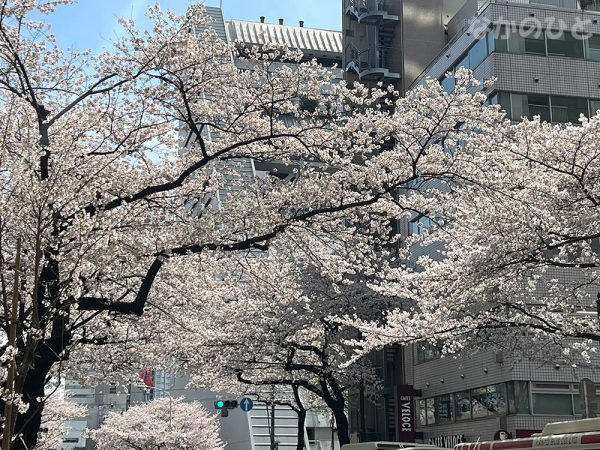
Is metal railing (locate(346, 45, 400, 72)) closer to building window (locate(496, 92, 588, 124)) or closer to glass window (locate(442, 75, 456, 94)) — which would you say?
glass window (locate(442, 75, 456, 94))

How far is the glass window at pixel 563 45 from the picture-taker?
107ft

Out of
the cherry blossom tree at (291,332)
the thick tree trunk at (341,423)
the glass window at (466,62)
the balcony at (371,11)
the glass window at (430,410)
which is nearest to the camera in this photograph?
the thick tree trunk at (341,423)

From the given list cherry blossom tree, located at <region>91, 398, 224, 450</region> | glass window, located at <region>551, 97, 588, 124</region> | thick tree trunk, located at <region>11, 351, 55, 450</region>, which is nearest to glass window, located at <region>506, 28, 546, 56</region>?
glass window, located at <region>551, 97, 588, 124</region>

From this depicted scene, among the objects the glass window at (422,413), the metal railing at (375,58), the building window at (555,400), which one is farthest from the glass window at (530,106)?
the glass window at (422,413)

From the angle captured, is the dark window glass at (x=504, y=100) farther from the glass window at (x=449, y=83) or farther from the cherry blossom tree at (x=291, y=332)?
the cherry blossom tree at (x=291, y=332)

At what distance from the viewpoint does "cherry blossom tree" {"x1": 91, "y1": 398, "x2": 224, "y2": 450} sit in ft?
202

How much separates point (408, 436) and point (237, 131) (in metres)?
23.2

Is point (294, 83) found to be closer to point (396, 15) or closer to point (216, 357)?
point (216, 357)

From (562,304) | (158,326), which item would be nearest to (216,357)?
(158,326)

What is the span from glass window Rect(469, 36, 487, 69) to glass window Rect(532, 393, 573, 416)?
42.4 feet

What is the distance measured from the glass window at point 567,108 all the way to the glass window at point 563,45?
1.84 metres

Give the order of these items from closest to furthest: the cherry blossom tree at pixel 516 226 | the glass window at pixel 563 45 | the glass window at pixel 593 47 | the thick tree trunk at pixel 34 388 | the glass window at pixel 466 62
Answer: the thick tree trunk at pixel 34 388, the cherry blossom tree at pixel 516 226, the glass window at pixel 563 45, the glass window at pixel 593 47, the glass window at pixel 466 62

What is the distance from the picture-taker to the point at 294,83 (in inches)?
583

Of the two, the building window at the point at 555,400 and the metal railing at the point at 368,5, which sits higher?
the metal railing at the point at 368,5
